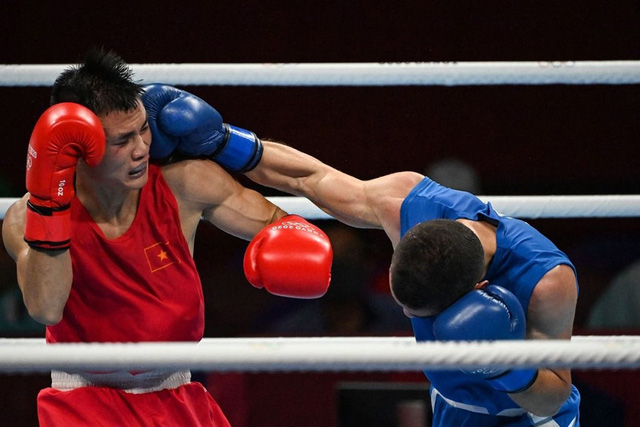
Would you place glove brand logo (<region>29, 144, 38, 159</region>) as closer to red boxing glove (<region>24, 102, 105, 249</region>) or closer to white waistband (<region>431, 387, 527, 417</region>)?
red boxing glove (<region>24, 102, 105, 249</region>)

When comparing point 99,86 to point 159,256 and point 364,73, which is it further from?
point 364,73

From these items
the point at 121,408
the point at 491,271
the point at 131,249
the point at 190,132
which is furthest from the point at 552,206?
the point at 121,408

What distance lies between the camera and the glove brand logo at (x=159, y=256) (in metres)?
1.73

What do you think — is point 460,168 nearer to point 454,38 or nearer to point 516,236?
point 454,38

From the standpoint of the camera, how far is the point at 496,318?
1.52 metres

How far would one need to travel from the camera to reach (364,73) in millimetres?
1899

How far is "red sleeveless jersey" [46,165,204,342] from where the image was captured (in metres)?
1.69

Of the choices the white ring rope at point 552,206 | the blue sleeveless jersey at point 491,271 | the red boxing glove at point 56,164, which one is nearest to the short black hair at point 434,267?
the blue sleeveless jersey at point 491,271

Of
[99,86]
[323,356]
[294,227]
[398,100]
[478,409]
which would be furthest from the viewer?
[398,100]

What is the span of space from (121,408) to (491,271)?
2.73 ft

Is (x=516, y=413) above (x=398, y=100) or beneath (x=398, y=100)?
beneath

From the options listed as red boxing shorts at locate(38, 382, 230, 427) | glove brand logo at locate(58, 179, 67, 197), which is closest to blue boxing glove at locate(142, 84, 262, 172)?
glove brand logo at locate(58, 179, 67, 197)

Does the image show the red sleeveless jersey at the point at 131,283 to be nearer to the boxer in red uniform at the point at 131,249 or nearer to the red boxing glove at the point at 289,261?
the boxer in red uniform at the point at 131,249

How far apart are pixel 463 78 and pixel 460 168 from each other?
78.8 inches
